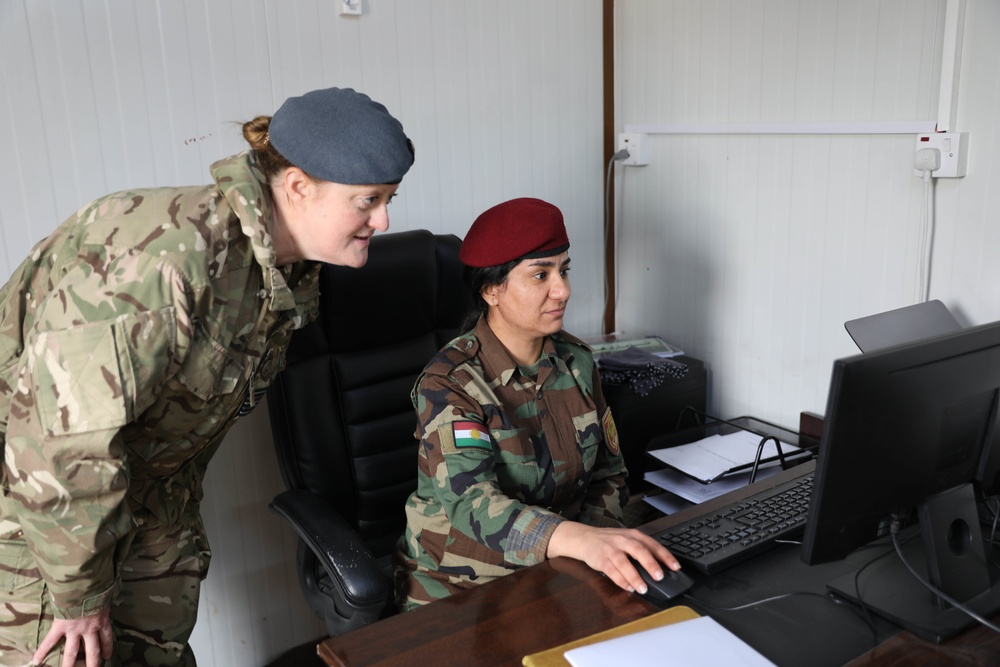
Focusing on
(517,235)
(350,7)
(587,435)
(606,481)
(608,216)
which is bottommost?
(606,481)

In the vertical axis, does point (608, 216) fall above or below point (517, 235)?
below

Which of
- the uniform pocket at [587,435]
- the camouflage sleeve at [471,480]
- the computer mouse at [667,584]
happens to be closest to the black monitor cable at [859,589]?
the computer mouse at [667,584]

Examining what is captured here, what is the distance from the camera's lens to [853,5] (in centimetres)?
197

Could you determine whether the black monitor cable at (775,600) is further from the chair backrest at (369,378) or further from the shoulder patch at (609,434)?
the chair backrest at (369,378)

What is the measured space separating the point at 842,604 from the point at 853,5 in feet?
4.39

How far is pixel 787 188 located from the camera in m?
2.18

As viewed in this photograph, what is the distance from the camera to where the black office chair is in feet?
5.76

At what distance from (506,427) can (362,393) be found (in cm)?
40

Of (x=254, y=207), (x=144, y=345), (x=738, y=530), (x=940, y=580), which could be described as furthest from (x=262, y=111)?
(x=940, y=580)

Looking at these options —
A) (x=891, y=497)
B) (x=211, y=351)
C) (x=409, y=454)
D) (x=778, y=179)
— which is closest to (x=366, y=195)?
(x=211, y=351)

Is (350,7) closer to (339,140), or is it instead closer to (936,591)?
(339,140)

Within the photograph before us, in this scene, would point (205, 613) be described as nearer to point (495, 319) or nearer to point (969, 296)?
point (495, 319)

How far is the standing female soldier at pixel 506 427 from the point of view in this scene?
4.88 ft

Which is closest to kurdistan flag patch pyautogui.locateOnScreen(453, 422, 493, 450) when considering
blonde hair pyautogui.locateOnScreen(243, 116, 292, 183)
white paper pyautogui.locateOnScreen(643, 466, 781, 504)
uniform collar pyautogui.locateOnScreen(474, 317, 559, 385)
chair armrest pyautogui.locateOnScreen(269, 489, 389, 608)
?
uniform collar pyautogui.locateOnScreen(474, 317, 559, 385)
